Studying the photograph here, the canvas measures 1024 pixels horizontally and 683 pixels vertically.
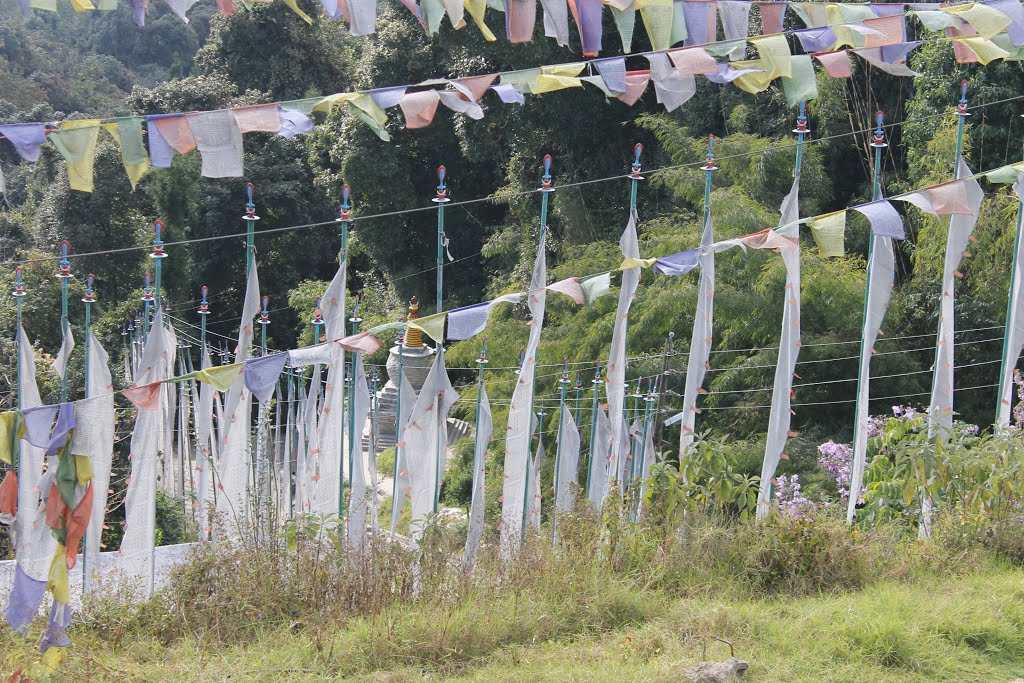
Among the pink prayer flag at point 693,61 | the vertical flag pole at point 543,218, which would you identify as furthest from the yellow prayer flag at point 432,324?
the pink prayer flag at point 693,61

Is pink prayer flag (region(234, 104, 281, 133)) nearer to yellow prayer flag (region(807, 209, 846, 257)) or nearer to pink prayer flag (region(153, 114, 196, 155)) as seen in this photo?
pink prayer flag (region(153, 114, 196, 155))

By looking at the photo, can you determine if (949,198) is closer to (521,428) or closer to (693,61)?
(693,61)

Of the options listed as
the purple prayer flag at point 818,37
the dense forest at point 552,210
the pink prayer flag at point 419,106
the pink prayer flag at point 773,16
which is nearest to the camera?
the pink prayer flag at point 419,106

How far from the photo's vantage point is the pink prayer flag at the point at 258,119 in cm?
404

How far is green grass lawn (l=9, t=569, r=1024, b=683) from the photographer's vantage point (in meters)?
3.44

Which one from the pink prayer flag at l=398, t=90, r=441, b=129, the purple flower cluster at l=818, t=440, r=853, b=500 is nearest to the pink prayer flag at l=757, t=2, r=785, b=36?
the pink prayer flag at l=398, t=90, r=441, b=129

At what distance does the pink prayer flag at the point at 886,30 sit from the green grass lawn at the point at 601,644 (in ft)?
7.84

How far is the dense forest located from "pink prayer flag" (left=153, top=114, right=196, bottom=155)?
4053 millimetres

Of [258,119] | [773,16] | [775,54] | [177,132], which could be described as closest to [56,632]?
[177,132]

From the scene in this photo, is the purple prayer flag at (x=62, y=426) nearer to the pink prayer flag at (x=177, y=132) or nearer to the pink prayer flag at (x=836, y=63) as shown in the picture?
the pink prayer flag at (x=177, y=132)

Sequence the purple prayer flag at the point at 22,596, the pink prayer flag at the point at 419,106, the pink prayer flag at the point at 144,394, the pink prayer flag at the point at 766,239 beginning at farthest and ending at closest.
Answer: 1. the pink prayer flag at the point at 766,239
2. the pink prayer flag at the point at 419,106
3. the pink prayer flag at the point at 144,394
4. the purple prayer flag at the point at 22,596

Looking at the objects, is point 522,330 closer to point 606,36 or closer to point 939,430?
point 606,36

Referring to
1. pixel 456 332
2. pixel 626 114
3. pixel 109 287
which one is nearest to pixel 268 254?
pixel 109 287

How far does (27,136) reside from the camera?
12.7 feet
